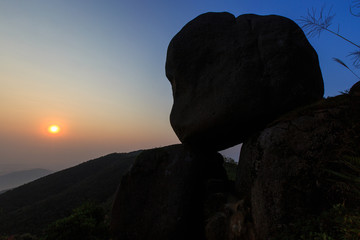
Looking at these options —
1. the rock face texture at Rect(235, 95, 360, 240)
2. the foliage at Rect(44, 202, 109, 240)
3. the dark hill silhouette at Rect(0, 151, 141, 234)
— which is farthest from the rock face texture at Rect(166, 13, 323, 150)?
the dark hill silhouette at Rect(0, 151, 141, 234)

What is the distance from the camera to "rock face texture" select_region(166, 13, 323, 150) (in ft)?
19.8

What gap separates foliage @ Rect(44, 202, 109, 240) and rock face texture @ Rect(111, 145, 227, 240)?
161 cm

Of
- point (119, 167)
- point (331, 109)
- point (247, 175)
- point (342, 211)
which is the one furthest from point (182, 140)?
point (119, 167)

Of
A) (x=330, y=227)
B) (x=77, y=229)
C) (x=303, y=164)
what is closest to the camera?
(x=330, y=227)

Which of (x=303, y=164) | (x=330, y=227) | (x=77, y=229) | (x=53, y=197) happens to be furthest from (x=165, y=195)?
(x=53, y=197)

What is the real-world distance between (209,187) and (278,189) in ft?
9.56

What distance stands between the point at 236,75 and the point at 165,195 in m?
4.20

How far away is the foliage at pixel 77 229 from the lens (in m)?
A: 7.97

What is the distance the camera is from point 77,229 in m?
8.12

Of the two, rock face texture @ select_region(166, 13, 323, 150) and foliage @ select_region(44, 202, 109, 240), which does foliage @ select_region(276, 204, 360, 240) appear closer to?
rock face texture @ select_region(166, 13, 323, 150)

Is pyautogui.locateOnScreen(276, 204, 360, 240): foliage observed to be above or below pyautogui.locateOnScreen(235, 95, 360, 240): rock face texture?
below

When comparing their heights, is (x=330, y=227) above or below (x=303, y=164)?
below

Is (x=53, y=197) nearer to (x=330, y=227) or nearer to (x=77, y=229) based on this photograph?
(x=77, y=229)

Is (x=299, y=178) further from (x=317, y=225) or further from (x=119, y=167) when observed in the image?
(x=119, y=167)
